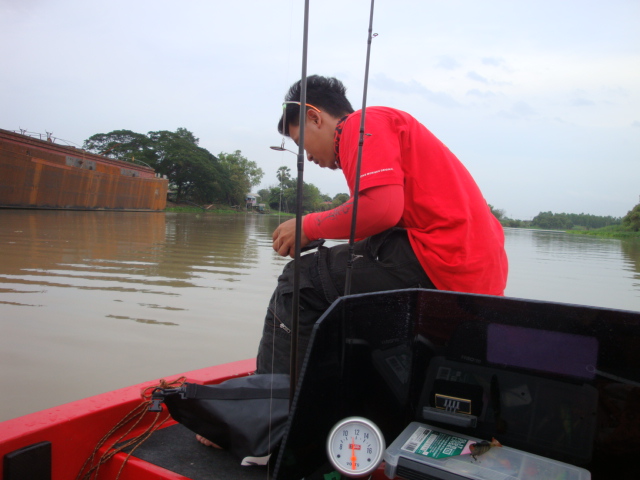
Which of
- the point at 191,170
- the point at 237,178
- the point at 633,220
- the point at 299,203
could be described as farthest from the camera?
the point at 237,178

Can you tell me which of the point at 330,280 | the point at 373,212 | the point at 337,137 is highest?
the point at 337,137

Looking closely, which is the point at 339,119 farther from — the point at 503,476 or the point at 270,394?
the point at 503,476

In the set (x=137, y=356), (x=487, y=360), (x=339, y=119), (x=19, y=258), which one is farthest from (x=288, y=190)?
(x=19, y=258)

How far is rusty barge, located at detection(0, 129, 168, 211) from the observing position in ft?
68.5

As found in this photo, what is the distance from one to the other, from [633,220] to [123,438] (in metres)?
44.5

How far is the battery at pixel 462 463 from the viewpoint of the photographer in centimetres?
115

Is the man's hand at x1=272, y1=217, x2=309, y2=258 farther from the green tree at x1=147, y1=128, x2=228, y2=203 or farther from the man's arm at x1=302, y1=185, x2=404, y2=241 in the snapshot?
the green tree at x1=147, y1=128, x2=228, y2=203

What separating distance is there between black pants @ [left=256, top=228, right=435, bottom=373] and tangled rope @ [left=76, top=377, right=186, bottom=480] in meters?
0.45

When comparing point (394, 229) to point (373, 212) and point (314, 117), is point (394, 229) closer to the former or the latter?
point (373, 212)

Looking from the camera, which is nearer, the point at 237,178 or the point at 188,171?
the point at 188,171

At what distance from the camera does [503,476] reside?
3.74 feet

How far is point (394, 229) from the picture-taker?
1818mm

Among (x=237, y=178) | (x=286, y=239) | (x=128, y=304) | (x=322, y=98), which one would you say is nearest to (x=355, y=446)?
(x=286, y=239)

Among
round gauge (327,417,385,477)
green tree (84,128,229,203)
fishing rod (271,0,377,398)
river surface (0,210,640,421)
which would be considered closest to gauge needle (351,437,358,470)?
round gauge (327,417,385,477)
